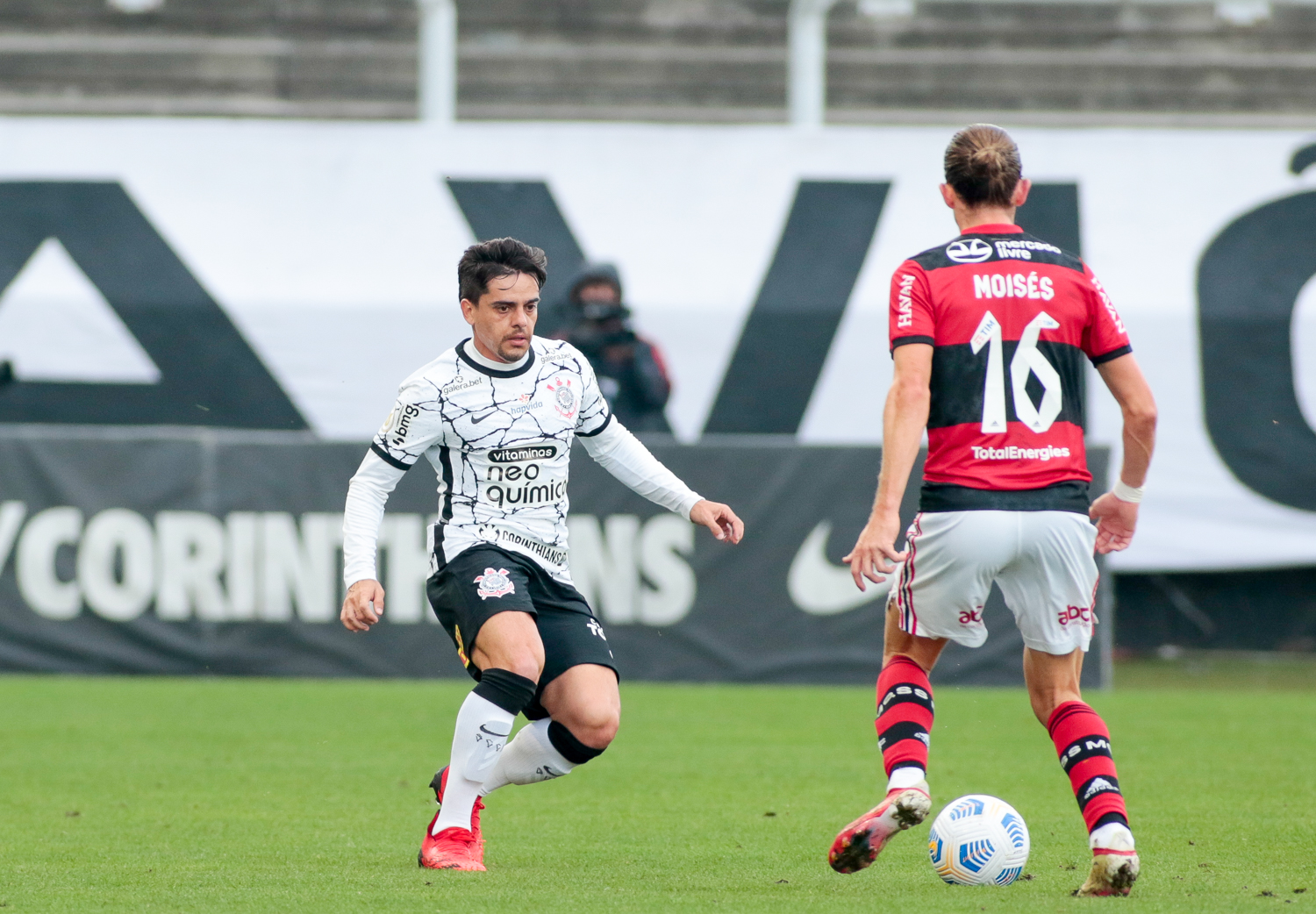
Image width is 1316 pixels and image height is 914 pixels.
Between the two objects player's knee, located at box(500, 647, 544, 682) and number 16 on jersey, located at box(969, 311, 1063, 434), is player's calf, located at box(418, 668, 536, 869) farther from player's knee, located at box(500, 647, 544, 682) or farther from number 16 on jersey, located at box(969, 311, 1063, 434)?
number 16 on jersey, located at box(969, 311, 1063, 434)

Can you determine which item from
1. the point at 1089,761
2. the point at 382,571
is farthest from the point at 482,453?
the point at 382,571

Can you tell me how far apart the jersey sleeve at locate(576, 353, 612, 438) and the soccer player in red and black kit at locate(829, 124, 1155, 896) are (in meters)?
1.22

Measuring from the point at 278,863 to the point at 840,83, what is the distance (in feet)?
45.3

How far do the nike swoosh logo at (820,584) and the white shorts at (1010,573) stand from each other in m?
6.39

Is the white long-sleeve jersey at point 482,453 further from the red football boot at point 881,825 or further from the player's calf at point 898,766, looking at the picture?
the red football boot at point 881,825

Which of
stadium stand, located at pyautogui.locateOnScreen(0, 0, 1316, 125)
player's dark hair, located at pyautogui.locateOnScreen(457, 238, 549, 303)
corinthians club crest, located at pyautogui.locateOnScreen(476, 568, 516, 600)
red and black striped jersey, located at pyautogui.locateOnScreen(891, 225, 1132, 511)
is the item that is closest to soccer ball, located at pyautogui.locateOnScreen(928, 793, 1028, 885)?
red and black striped jersey, located at pyautogui.locateOnScreen(891, 225, 1132, 511)

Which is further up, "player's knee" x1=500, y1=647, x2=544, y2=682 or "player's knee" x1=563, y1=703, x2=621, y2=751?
"player's knee" x1=500, y1=647, x2=544, y2=682

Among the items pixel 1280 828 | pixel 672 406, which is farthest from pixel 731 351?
pixel 1280 828

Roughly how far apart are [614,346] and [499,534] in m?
6.13

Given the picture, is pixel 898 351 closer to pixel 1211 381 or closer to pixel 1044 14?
pixel 1211 381

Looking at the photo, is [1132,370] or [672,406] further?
[672,406]

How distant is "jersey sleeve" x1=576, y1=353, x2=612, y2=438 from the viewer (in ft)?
17.2

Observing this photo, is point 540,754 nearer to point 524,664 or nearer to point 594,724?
point 594,724

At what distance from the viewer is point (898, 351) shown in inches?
171
